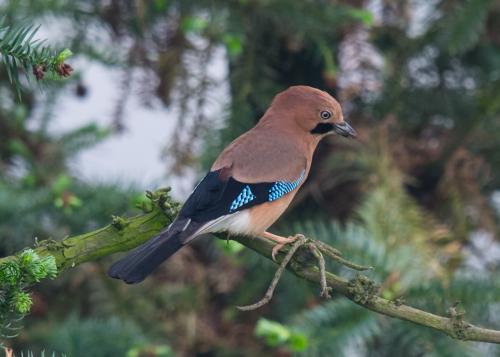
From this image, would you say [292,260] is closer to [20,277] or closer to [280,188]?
[20,277]

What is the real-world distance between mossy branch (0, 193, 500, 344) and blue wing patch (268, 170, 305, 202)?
0.84 meters

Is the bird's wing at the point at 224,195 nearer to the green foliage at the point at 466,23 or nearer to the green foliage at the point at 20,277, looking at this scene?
the green foliage at the point at 20,277

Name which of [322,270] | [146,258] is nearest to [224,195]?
[146,258]

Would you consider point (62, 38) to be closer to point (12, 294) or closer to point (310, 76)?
point (310, 76)

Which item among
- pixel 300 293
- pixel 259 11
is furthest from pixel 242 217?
pixel 259 11

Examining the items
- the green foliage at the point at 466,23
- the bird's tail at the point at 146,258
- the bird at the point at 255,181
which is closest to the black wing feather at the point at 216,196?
the bird at the point at 255,181

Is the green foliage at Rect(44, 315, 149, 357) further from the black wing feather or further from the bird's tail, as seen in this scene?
the bird's tail

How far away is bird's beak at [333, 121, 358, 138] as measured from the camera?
3.59 m

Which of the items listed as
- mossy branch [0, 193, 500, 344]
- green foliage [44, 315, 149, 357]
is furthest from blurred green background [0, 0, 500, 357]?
mossy branch [0, 193, 500, 344]

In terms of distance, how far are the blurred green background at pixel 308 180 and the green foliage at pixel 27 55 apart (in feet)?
4.20

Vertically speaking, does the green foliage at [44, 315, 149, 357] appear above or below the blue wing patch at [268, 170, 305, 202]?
below

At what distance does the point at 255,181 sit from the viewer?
3242 mm

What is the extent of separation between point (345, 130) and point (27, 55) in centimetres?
189

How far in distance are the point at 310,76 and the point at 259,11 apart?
596 millimetres
